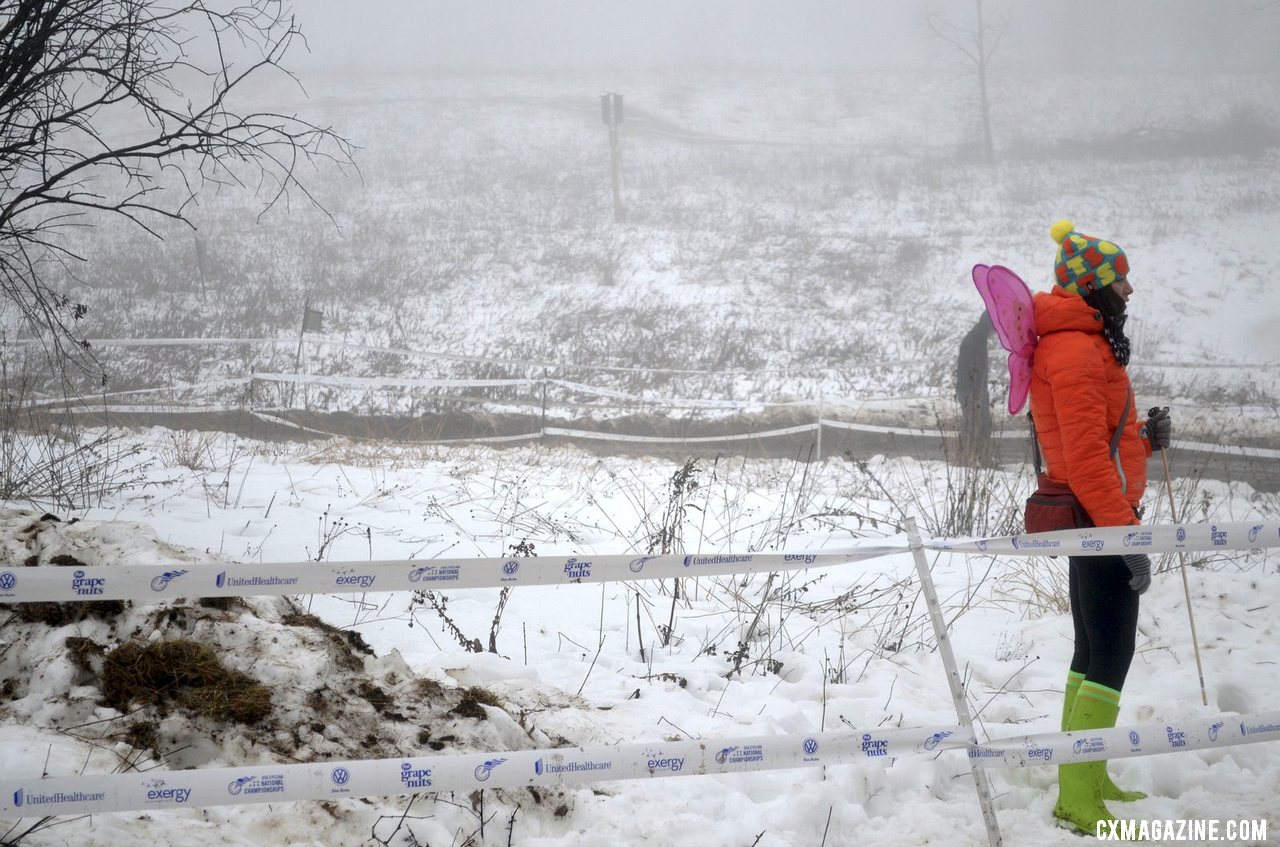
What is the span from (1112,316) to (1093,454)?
1.85 feet

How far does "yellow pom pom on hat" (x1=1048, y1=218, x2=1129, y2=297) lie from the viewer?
2.67m

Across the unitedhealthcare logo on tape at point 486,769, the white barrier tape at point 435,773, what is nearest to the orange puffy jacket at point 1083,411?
the white barrier tape at point 435,773

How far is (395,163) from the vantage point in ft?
106

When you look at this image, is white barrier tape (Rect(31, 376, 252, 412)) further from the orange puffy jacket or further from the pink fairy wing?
the orange puffy jacket

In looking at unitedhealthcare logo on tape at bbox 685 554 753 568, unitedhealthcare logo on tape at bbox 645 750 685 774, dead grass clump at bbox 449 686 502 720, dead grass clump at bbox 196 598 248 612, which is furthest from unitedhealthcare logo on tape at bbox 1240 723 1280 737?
dead grass clump at bbox 196 598 248 612

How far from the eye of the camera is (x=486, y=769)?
196 centimetres

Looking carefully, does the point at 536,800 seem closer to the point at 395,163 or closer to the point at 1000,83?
the point at 395,163

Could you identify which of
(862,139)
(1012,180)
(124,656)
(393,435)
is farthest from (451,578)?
(862,139)

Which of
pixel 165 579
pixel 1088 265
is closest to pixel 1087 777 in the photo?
pixel 1088 265

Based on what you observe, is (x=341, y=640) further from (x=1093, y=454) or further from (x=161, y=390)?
(x=161, y=390)

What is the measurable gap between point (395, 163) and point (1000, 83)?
31295 millimetres

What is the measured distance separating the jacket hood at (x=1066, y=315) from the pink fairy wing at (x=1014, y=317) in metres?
0.04

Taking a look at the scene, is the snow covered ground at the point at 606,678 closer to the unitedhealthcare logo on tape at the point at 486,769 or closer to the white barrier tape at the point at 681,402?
the unitedhealthcare logo on tape at the point at 486,769

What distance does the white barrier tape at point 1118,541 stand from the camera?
234 cm
